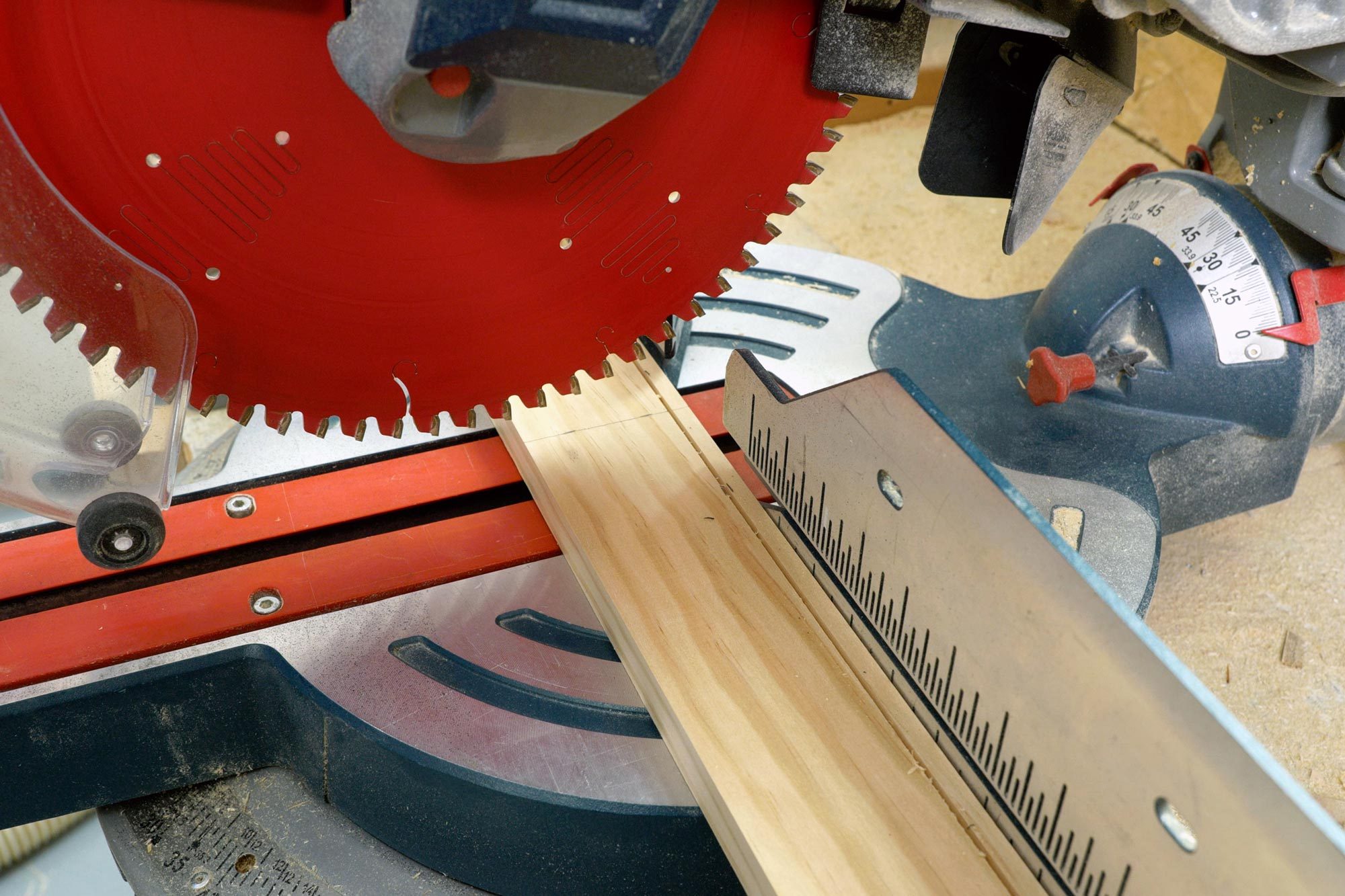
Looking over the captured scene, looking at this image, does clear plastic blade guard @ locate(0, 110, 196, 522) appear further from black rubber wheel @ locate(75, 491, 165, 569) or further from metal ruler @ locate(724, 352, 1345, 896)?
metal ruler @ locate(724, 352, 1345, 896)

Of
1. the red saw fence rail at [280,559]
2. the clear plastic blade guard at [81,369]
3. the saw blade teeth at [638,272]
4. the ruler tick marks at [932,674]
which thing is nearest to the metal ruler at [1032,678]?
the ruler tick marks at [932,674]

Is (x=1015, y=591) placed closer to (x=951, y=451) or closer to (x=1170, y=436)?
(x=951, y=451)

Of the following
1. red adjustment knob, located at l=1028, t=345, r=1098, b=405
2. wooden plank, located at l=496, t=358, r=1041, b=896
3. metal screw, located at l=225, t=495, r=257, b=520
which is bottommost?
metal screw, located at l=225, t=495, r=257, b=520

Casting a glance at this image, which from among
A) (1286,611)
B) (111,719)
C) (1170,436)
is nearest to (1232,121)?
(1170,436)

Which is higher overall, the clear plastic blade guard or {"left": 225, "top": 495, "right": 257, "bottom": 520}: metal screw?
the clear plastic blade guard

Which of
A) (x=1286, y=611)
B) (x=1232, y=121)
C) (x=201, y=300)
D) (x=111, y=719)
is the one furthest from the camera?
(x=1286, y=611)

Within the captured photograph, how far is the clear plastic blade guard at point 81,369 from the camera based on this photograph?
844mm

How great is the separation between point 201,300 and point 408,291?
16 centimetres

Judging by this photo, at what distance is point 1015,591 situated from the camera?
81cm

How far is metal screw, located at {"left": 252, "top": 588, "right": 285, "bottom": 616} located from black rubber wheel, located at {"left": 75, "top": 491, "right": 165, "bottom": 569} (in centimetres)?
25

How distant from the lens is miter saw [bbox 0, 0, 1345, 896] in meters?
0.79

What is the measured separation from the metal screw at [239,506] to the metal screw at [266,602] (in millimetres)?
127

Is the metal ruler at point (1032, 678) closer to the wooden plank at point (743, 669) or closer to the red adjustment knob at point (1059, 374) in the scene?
the wooden plank at point (743, 669)

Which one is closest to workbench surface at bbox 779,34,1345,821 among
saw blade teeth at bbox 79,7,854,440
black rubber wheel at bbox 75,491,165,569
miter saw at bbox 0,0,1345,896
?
miter saw at bbox 0,0,1345,896
